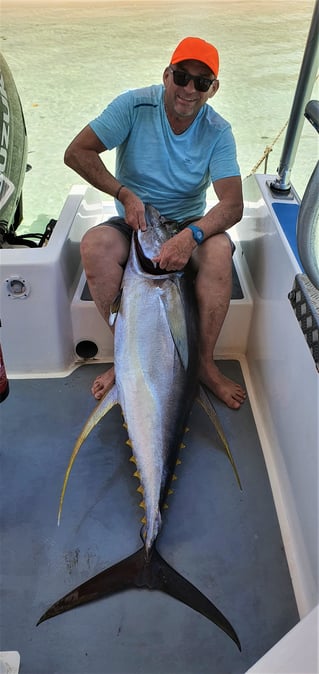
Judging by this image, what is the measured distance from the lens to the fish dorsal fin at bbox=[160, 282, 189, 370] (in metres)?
1.61

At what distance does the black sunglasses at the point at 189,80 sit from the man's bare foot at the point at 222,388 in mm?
1030

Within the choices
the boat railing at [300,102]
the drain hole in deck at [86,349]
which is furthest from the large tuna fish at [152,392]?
the boat railing at [300,102]

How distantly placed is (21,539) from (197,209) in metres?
1.45

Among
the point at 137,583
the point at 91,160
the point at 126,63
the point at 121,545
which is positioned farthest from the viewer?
the point at 126,63

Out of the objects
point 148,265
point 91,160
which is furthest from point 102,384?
point 91,160

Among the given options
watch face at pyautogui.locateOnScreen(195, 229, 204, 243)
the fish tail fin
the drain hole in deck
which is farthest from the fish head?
the fish tail fin

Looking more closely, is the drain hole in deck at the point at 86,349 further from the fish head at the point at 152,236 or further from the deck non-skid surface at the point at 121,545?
the fish head at the point at 152,236

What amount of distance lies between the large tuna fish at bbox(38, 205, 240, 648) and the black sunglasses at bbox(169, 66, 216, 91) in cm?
45

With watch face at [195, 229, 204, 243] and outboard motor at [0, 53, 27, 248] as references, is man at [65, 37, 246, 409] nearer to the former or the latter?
watch face at [195, 229, 204, 243]

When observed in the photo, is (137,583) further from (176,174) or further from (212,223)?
(176,174)

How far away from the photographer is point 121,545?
1.47m

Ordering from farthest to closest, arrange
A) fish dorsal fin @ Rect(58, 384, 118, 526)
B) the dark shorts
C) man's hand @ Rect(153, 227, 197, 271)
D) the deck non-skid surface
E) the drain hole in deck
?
the drain hole in deck
the dark shorts
man's hand @ Rect(153, 227, 197, 271)
fish dorsal fin @ Rect(58, 384, 118, 526)
the deck non-skid surface

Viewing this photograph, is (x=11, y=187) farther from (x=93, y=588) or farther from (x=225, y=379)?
(x=93, y=588)

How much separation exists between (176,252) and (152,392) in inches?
19.6
